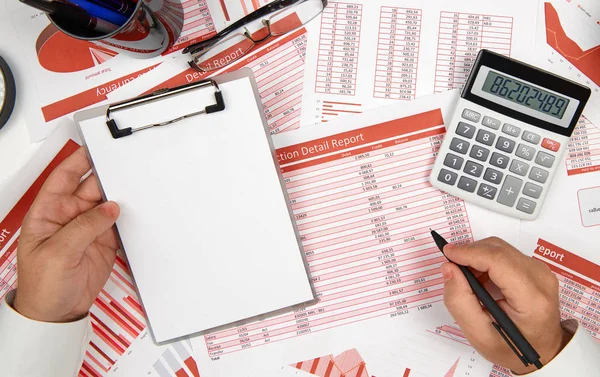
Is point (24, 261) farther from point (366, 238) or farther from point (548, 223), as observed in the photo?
point (548, 223)

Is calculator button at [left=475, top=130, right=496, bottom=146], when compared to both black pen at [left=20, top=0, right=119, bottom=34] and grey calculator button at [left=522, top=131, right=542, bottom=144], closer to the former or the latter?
grey calculator button at [left=522, top=131, right=542, bottom=144]

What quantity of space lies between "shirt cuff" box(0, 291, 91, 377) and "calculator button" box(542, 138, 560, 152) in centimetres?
62

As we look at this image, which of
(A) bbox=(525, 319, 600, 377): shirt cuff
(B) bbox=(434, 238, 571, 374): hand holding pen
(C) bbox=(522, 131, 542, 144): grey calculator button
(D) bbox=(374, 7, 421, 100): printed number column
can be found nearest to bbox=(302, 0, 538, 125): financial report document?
(D) bbox=(374, 7, 421, 100): printed number column

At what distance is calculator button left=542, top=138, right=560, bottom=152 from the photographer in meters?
0.56

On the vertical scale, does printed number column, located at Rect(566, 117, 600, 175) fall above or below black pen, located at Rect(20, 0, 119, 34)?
below

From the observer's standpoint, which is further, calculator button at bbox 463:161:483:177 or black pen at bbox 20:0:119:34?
calculator button at bbox 463:161:483:177

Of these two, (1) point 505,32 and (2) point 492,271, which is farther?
(1) point 505,32

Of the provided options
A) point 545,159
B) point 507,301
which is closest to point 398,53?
point 545,159

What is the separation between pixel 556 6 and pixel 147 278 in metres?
0.64

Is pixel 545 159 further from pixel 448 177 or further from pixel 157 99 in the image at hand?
pixel 157 99

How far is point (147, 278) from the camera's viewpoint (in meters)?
0.58

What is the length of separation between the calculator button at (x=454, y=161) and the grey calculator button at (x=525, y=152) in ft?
0.23

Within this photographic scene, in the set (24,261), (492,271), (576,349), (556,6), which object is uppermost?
(556,6)

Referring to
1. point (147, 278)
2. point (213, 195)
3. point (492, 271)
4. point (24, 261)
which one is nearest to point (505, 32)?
point (492, 271)
